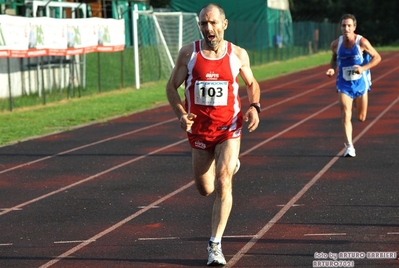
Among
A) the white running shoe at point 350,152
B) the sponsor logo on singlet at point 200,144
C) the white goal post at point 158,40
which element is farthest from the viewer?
the white goal post at point 158,40

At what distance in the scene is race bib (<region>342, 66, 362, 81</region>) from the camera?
45.9ft

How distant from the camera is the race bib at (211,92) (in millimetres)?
7555

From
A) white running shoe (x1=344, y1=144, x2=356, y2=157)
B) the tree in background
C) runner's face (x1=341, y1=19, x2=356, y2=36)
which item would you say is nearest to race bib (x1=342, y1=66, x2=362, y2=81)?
runner's face (x1=341, y1=19, x2=356, y2=36)

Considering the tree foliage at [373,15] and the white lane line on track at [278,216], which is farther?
the tree foliage at [373,15]

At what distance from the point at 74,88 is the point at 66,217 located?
19.0 metres

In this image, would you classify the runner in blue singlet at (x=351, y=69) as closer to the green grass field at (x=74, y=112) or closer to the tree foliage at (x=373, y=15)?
the green grass field at (x=74, y=112)

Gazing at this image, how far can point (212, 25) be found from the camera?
24.1 ft

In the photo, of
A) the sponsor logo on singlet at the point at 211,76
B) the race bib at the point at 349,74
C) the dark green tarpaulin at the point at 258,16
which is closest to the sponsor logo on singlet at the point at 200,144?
the sponsor logo on singlet at the point at 211,76

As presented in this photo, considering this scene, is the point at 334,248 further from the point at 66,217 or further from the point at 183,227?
the point at 66,217

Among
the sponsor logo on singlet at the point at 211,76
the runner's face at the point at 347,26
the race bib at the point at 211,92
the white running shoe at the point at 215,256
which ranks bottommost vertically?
the white running shoe at the point at 215,256

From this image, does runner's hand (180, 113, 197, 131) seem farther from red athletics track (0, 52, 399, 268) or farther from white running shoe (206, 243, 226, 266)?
red athletics track (0, 52, 399, 268)

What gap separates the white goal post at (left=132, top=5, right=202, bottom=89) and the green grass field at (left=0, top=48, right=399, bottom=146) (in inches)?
58.0

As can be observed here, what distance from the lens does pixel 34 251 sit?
320 inches

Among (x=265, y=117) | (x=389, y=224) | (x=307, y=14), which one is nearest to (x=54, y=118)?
(x=265, y=117)
